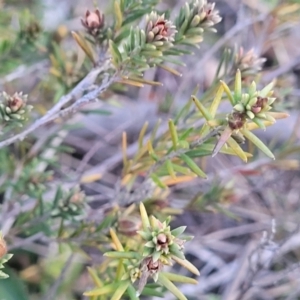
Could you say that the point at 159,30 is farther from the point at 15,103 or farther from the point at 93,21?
the point at 15,103

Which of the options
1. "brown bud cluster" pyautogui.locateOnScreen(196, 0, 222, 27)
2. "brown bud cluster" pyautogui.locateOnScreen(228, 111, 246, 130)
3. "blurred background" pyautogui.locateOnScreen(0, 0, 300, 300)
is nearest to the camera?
"brown bud cluster" pyautogui.locateOnScreen(228, 111, 246, 130)

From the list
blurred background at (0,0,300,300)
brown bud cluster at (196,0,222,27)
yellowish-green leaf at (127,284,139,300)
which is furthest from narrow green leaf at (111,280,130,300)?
brown bud cluster at (196,0,222,27)

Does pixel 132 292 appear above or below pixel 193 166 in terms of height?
below

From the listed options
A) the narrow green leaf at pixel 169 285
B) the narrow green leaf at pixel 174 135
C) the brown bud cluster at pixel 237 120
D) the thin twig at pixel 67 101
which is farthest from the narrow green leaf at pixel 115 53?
the narrow green leaf at pixel 169 285

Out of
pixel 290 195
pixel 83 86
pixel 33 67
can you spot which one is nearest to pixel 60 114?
pixel 83 86

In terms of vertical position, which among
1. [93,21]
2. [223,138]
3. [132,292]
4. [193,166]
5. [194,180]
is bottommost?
[194,180]

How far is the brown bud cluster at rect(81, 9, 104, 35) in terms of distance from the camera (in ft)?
2.99

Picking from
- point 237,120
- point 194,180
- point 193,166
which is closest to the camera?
point 237,120

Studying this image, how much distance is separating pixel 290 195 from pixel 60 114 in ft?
4.17

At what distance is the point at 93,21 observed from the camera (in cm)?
91

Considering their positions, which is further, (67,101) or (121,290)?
(67,101)

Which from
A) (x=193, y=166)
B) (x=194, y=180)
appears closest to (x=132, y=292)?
(x=193, y=166)

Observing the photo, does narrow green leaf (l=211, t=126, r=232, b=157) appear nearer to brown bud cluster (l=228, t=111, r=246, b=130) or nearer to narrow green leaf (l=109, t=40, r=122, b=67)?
brown bud cluster (l=228, t=111, r=246, b=130)

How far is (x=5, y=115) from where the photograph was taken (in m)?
0.84
